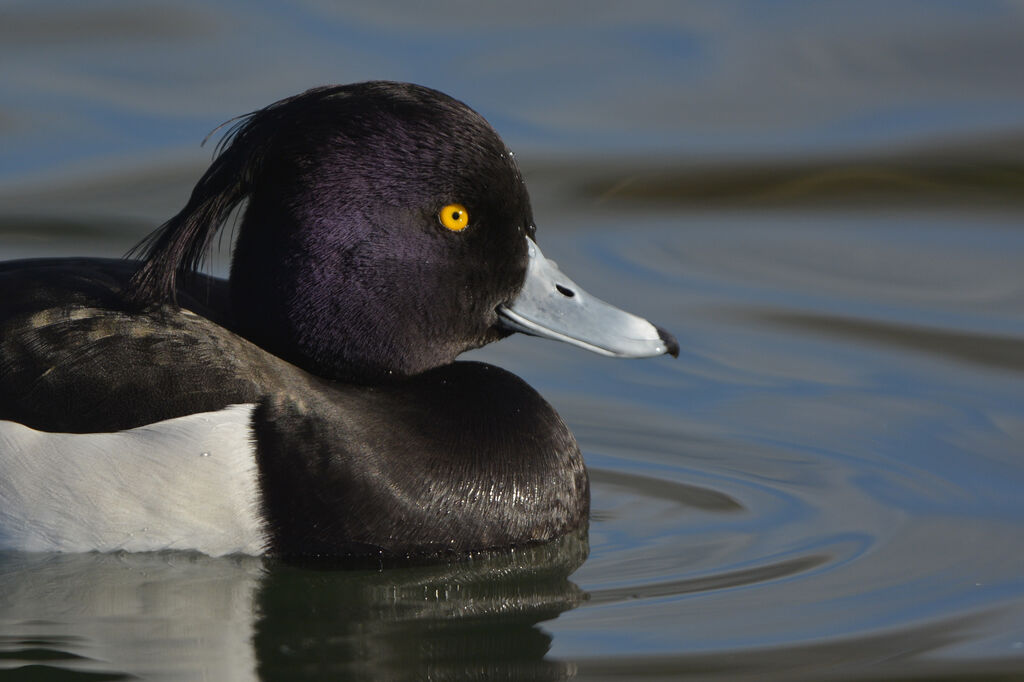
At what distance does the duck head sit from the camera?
4.55 meters

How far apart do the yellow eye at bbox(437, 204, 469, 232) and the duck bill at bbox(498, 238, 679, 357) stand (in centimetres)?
23

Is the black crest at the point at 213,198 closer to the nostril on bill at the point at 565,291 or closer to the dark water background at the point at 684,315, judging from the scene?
the dark water background at the point at 684,315

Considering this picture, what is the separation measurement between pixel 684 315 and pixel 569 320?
1.69 m

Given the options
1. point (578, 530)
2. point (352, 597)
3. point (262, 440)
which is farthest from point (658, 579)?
point (262, 440)

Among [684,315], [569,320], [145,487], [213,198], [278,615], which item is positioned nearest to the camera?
[278,615]

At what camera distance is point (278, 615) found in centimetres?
427

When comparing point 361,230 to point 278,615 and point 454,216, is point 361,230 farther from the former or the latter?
point 278,615

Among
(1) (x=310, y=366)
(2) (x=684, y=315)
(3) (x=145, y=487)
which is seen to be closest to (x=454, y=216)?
(1) (x=310, y=366)

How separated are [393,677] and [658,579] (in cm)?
86

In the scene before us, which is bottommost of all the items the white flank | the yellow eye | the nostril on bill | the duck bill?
the white flank

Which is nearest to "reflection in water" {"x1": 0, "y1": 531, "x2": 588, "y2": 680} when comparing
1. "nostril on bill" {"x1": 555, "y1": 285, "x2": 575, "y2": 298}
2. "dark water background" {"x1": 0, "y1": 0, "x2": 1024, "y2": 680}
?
"dark water background" {"x1": 0, "y1": 0, "x2": 1024, "y2": 680}

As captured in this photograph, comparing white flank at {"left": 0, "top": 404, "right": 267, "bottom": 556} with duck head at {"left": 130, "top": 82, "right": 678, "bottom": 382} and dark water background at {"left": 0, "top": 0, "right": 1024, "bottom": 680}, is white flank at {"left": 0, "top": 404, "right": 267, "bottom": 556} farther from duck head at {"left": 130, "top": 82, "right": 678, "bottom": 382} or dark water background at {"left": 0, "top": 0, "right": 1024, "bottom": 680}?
duck head at {"left": 130, "top": 82, "right": 678, "bottom": 382}

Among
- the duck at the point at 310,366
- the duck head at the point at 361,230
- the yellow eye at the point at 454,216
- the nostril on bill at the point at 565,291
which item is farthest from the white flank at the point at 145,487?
the nostril on bill at the point at 565,291

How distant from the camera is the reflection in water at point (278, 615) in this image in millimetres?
3936
